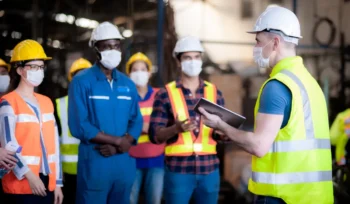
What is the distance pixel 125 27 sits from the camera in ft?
23.8

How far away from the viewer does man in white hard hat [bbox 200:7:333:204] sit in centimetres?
308

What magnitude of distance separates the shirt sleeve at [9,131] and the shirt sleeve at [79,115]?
1.91 feet

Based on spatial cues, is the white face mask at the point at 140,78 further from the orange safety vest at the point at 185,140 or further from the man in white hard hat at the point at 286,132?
the man in white hard hat at the point at 286,132

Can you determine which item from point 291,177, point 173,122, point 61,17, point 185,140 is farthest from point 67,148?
point 291,177

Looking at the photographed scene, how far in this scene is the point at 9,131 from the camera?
13.0 ft

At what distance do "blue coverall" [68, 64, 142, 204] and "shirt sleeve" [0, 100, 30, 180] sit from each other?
0.59m

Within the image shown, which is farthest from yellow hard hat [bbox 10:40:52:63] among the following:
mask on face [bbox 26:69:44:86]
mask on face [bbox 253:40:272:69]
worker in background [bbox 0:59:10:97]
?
mask on face [bbox 253:40:272:69]

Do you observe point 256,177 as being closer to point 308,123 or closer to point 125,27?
point 308,123

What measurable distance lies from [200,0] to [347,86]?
92.0 inches

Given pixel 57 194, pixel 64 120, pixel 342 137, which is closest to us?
pixel 57 194

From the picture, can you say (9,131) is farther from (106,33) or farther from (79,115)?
(106,33)

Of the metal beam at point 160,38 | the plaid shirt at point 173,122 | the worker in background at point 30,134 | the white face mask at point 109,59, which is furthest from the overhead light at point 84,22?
the worker in background at point 30,134

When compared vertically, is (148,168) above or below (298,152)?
below

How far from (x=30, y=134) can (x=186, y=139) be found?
1294 millimetres
